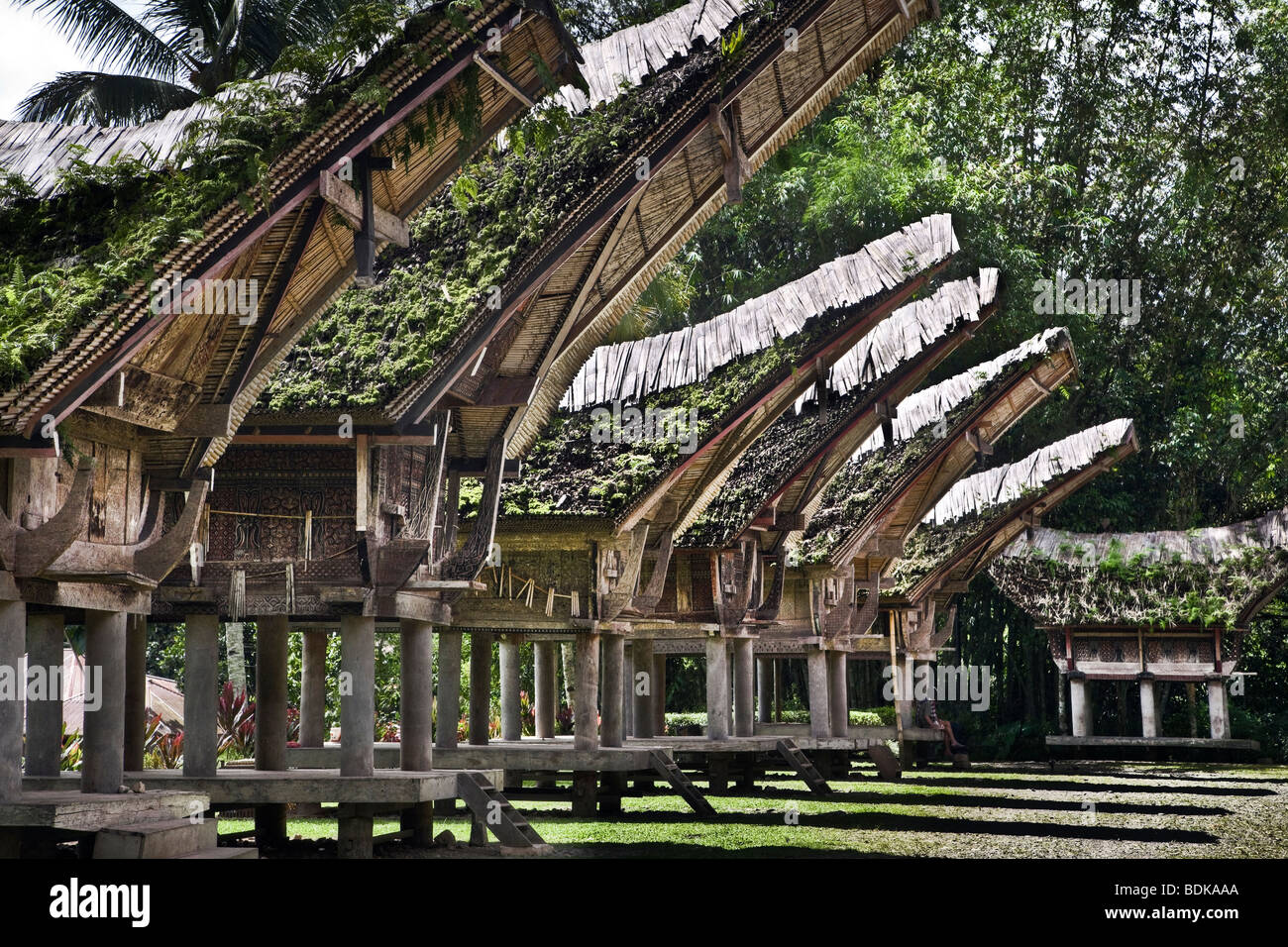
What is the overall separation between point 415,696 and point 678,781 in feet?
15.5

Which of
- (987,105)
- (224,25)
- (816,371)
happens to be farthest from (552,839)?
(987,105)

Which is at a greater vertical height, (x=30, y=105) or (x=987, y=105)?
(x=987, y=105)

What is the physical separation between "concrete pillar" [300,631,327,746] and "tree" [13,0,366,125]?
21.0ft

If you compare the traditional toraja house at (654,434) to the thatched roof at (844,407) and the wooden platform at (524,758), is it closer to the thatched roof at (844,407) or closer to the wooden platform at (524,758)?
the thatched roof at (844,407)

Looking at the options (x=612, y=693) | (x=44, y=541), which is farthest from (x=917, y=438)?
(x=44, y=541)

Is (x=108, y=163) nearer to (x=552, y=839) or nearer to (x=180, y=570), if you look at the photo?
(x=180, y=570)

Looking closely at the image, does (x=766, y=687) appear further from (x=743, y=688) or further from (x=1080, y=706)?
(x=743, y=688)

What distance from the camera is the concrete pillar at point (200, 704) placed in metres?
12.2

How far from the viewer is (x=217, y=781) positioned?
11.9 meters

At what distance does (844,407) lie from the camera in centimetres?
1955

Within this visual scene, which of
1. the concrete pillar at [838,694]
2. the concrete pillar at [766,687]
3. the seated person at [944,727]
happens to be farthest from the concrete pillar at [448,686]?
the seated person at [944,727]

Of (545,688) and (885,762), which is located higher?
(545,688)

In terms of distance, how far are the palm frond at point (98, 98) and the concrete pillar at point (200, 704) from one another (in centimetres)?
767

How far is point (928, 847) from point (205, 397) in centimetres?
750
